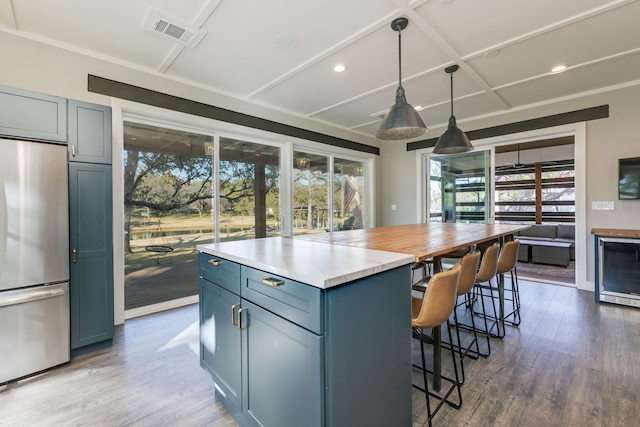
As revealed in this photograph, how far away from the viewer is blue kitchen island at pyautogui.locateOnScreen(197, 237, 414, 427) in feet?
3.59

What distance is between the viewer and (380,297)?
128cm

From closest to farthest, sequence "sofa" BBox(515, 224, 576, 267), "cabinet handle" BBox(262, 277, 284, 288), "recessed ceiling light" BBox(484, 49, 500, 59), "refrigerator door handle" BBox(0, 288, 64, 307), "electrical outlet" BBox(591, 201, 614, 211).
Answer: "cabinet handle" BBox(262, 277, 284, 288), "refrigerator door handle" BBox(0, 288, 64, 307), "recessed ceiling light" BBox(484, 49, 500, 59), "electrical outlet" BBox(591, 201, 614, 211), "sofa" BBox(515, 224, 576, 267)

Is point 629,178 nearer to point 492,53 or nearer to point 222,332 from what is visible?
point 492,53

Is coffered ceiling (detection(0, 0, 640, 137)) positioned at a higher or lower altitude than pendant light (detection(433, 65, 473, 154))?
higher

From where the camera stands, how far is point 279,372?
1270 millimetres

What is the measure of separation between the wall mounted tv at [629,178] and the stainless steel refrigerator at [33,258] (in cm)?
610

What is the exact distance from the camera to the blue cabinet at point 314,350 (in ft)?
3.59

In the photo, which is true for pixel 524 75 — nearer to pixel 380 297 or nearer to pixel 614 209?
→ pixel 614 209

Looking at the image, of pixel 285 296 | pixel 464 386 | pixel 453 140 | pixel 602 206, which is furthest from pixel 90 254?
pixel 602 206

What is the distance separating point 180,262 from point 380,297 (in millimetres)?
3173

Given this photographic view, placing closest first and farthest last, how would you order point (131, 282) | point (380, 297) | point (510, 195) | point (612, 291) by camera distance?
point (380, 297)
point (131, 282)
point (612, 291)
point (510, 195)

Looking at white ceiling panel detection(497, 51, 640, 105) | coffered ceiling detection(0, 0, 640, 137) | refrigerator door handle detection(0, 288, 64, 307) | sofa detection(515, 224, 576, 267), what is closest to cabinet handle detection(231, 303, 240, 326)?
refrigerator door handle detection(0, 288, 64, 307)

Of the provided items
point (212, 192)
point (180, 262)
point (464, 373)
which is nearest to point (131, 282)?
point (180, 262)

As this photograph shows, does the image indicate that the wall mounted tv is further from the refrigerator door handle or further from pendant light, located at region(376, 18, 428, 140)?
the refrigerator door handle
